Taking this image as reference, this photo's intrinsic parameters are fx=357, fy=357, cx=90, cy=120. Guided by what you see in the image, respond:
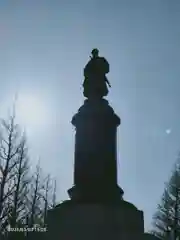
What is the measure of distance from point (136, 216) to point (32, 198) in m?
16.0

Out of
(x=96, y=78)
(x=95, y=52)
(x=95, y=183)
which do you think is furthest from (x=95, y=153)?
(x=95, y=52)

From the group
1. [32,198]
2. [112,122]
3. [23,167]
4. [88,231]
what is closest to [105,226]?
[88,231]

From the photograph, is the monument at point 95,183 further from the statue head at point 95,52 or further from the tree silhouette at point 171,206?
the tree silhouette at point 171,206

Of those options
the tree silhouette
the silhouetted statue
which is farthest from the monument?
the tree silhouette

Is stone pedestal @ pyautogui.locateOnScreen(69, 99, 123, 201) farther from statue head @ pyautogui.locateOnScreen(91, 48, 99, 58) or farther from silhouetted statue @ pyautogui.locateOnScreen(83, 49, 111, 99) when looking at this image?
statue head @ pyautogui.locateOnScreen(91, 48, 99, 58)

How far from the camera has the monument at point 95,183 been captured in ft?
30.7

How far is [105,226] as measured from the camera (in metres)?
9.32

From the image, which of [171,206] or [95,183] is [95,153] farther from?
[171,206]

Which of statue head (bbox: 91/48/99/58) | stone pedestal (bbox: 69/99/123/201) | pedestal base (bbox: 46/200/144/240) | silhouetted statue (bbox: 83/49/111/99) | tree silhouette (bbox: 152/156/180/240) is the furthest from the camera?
tree silhouette (bbox: 152/156/180/240)

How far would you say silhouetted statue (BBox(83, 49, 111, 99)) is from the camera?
11672 mm

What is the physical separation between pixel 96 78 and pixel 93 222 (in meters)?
4.76

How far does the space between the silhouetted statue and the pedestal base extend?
3.77 meters

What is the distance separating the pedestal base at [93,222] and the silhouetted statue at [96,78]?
3766 mm

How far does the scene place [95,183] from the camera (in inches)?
412
